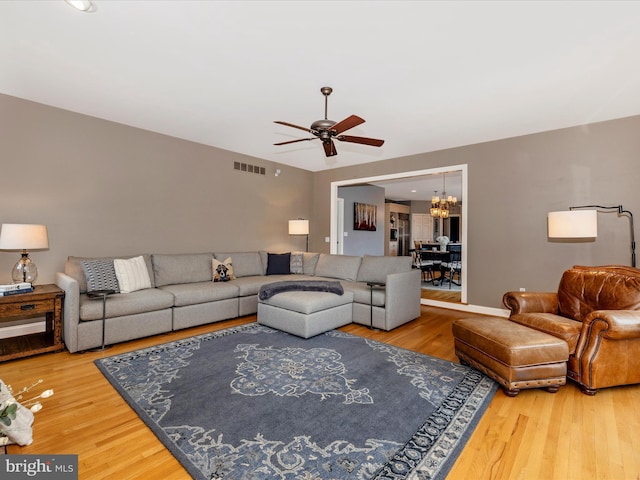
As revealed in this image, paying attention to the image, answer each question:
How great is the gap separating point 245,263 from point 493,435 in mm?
4152

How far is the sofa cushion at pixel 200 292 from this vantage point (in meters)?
3.91

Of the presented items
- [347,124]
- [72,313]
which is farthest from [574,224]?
[72,313]

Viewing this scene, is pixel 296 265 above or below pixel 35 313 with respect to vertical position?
above

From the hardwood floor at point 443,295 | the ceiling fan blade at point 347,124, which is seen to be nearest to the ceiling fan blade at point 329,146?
the ceiling fan blade at point 347,124

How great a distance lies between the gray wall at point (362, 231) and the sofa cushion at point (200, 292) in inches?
178

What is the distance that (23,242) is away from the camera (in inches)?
122

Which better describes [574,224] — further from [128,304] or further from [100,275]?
[100,275]

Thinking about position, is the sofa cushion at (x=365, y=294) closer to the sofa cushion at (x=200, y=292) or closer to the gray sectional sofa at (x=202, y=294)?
the gray sectional sofa at (x=202, y=294)

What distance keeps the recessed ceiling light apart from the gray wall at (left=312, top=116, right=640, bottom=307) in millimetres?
4870

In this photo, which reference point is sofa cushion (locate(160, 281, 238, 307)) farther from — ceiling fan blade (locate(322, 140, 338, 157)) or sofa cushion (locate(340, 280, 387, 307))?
ceiling fan blade (locate(322, 140, 338, 157))

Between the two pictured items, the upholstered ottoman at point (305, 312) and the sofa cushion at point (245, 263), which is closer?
the upholstered ottoman at point (305, 312)

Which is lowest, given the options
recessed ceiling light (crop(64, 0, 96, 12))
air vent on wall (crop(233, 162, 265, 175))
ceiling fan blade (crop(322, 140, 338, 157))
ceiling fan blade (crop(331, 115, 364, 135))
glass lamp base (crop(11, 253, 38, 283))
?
glass lamp base (crop(11, 253, 38, 283))

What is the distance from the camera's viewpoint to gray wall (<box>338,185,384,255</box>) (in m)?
8.56

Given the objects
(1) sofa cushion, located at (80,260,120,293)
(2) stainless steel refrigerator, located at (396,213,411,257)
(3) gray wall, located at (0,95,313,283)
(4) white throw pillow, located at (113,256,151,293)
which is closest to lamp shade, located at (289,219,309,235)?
(3) gray wall, located at (0,95,313,283)
